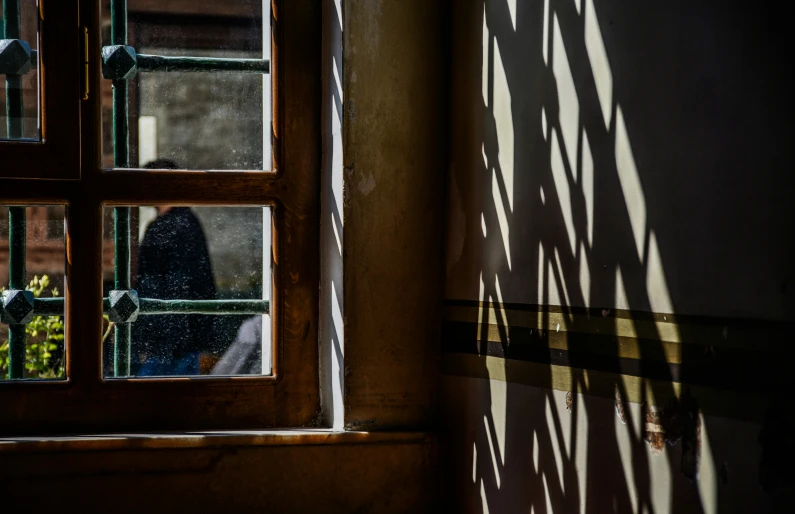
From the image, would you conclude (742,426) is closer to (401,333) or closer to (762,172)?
(762,172)

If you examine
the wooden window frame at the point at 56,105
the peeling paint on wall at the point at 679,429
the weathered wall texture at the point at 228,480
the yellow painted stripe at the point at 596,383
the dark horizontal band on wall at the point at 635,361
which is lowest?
the weathered wall texture at the point at 228,480

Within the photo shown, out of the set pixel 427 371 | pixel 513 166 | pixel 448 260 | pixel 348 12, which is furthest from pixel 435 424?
pixel 348 12

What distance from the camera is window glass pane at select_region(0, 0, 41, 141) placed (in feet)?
7.13

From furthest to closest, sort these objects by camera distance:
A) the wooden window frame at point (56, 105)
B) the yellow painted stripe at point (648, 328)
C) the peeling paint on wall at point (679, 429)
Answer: the wooden window frame at point (56, 105) < the peeling paint on wall at point (679, 429) < the yellow painted stripe at point (648, 328)

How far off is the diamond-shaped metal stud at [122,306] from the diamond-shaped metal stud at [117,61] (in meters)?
0.61

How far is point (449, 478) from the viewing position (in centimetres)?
222

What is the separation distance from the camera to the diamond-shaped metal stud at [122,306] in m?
2.21

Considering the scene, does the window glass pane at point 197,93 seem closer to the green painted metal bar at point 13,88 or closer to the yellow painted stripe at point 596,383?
the green painted metal bar at point 13,88

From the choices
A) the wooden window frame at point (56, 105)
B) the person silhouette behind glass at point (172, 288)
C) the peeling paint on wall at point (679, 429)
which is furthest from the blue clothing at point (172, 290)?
the peeling paint on wall at point (679, 429)

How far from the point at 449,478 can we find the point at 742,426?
110 cm

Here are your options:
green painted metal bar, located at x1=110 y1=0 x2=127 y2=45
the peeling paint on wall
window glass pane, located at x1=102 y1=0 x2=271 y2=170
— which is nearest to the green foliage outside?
window glass pane, located at x1=102 y1=0 x2=271 y2=170

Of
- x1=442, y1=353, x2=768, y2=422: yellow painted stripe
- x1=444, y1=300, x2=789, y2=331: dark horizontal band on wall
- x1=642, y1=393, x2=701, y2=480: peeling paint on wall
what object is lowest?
x1=642, y1=393, x2=701, y2=480: peeling paint on wall

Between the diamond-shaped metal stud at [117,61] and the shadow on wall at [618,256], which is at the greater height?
the diamond-shaped metal stud at [117,61]

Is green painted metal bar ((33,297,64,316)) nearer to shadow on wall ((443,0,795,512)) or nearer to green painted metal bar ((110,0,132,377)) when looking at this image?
green painted metal bar ((110,0,132,377))
